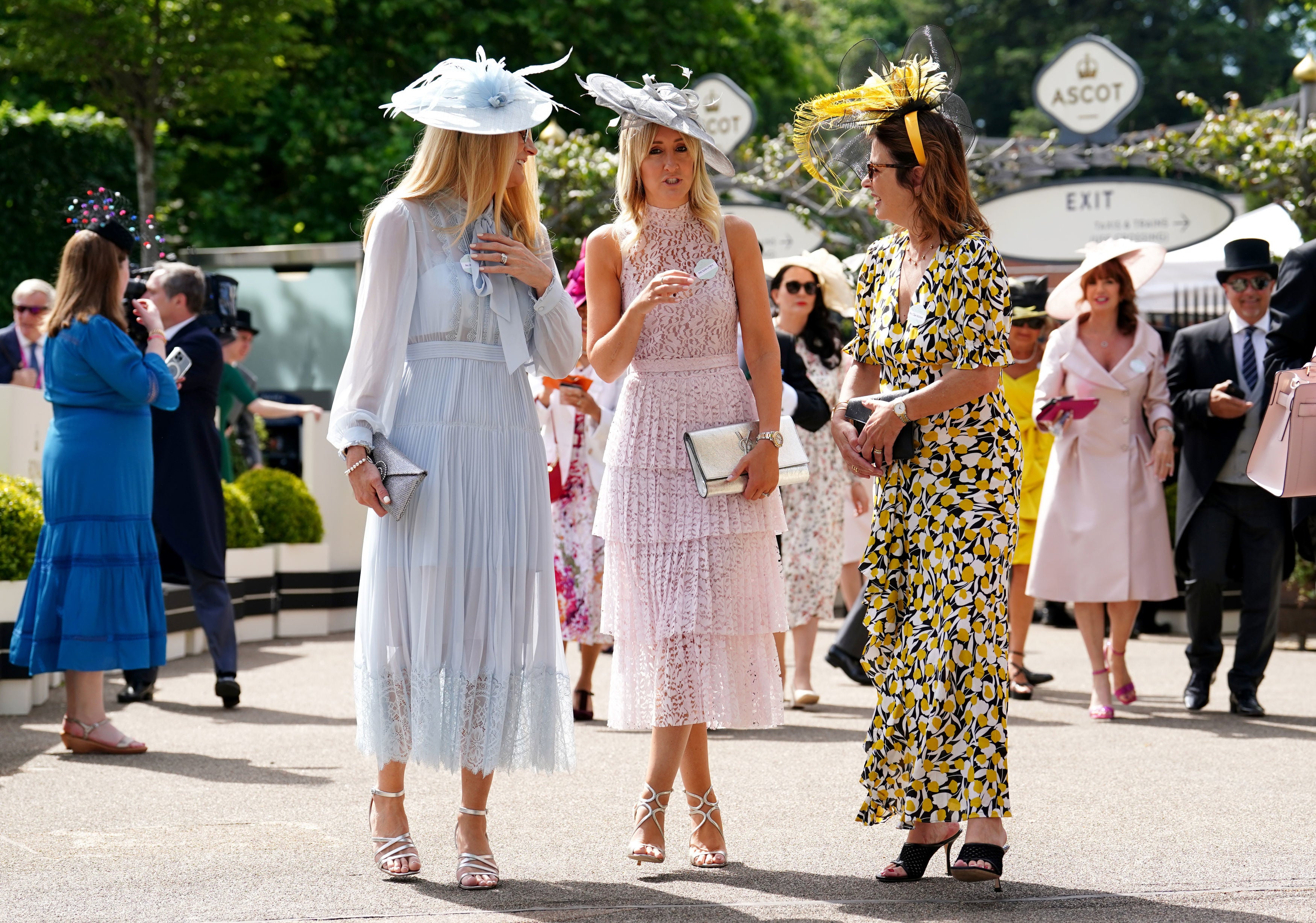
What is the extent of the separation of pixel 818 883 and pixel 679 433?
1.29m

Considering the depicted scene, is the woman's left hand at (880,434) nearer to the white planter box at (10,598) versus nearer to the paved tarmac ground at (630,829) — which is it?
the paved tarmac ground at (630,829)

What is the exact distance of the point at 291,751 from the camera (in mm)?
6637

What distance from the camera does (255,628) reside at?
1094 cm

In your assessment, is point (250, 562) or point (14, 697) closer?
point (14, 697)

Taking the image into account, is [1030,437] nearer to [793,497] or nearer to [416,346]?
[793,497]

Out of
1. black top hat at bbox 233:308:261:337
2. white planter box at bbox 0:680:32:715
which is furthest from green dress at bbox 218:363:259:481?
white planter box at bbox 0:680:32:715

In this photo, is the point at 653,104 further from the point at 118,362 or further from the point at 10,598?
the point at 10,598

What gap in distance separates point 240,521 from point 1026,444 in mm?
5102

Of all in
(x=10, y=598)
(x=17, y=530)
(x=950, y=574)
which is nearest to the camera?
(x=950, y=574)

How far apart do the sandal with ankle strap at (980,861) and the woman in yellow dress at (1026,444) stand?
437 centimetres

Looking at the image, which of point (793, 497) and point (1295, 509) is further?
point (793, 497)

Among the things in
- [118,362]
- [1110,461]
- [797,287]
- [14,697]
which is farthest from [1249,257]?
[14,697]

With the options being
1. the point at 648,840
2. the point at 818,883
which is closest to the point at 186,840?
the point at 648,840

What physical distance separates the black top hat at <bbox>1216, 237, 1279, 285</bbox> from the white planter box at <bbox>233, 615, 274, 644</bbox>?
6.51 m
